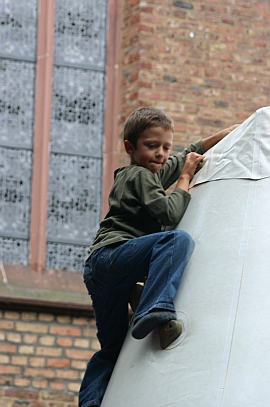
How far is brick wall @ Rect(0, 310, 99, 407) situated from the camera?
8.38m

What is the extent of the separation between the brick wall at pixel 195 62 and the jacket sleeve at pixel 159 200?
523cm

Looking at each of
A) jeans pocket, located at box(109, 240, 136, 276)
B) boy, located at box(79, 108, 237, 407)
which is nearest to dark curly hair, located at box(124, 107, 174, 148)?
boy, located at box(79, 108, 237, 407)

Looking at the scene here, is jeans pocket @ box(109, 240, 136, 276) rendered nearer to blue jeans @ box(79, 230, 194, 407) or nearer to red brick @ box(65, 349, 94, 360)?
blue jeans @ box(79, 230, 194, 407)

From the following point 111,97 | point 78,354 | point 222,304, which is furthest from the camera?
point 111,97

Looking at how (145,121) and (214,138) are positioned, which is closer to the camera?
(145,121)

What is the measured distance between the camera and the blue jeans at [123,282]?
3574 mm

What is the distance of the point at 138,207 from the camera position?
152 inches

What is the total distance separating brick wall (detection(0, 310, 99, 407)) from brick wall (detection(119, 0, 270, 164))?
1.53 meters

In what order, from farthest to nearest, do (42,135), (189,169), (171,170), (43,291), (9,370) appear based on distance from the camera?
(42,135) < (43,291) < (9,370) < (171,170) < (189,169)

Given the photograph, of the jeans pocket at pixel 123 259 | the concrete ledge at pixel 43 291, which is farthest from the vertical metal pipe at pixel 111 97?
the jeans pocket at pixel 123 259

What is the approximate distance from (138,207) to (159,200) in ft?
0.35

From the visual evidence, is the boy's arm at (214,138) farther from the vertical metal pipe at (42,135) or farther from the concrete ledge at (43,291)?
the vertical metal pipe at (42,135)

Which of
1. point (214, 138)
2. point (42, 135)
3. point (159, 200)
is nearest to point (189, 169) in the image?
point (159, 200)

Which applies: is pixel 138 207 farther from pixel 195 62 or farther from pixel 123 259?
pixel 195 62
